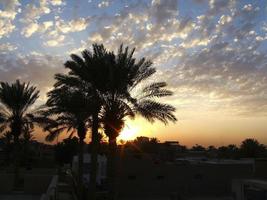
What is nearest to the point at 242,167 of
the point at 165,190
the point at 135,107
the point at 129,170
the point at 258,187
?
the point at 165,190

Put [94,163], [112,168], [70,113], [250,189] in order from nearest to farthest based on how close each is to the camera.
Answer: [112,168] < [94,163] < [250,189] < [70,113]

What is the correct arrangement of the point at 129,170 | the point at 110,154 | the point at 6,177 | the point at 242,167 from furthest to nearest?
the point at 242,167 → the point at 129,170 → the point at 6,177 → the point at 110,154

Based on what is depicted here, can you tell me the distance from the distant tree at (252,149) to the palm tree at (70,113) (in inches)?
1374

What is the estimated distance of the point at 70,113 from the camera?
31.2m

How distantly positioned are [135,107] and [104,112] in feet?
5.70

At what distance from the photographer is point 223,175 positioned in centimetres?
3647

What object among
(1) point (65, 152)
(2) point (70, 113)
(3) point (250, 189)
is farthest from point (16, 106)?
(1) point (65, 152)

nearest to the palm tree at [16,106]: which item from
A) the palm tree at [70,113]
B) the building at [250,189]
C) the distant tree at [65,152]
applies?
the palm tree at [70,113]

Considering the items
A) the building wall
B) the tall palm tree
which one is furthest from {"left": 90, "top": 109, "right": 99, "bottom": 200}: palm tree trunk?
the building wall

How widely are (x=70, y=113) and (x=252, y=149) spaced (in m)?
38.7

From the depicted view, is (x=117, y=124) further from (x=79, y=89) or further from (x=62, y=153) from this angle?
(x=62, y=153)

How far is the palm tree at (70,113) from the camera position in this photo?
24.2m

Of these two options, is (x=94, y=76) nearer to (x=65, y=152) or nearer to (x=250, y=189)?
(x=250, y=189)

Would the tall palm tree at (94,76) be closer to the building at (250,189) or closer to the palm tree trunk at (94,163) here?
the palm tree trunk at (94,163)
